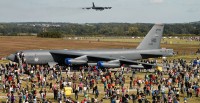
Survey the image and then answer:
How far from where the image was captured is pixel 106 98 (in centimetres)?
3100

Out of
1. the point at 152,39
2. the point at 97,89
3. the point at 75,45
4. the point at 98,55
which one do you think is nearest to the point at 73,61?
the point at 98,55

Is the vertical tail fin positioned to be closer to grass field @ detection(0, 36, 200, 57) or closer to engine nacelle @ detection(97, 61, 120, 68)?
engine nacelle @ detection(97, 61, 120, 68)

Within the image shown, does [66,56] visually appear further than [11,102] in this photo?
Yes

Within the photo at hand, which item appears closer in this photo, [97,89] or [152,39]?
[97,89]

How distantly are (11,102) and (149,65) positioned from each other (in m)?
22.3

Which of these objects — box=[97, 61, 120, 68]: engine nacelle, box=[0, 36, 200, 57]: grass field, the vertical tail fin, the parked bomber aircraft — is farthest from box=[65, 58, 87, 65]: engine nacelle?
box=[0, 36, 200, 57]: grass field

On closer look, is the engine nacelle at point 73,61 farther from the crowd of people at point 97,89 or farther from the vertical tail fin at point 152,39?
the vertical tail fin at point 152,39

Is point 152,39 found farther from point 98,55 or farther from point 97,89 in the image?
point 97,89

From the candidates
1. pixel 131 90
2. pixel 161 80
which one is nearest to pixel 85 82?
pixel 131 90

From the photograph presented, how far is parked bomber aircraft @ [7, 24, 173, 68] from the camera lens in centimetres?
4747

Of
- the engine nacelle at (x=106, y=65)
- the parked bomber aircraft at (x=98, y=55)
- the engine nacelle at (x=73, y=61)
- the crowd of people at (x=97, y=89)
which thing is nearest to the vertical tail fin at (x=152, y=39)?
the parked bomber aircraft at (x=98, y=55)

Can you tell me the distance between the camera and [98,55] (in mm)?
51594

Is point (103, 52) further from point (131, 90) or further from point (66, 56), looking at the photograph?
point (131, 90)

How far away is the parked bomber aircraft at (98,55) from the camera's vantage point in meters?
47.5
